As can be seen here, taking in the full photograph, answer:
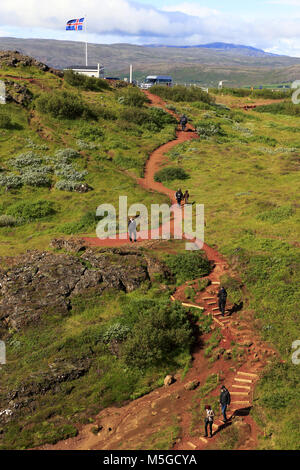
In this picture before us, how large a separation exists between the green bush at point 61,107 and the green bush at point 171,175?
15.7m

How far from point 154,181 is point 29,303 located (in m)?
21.3

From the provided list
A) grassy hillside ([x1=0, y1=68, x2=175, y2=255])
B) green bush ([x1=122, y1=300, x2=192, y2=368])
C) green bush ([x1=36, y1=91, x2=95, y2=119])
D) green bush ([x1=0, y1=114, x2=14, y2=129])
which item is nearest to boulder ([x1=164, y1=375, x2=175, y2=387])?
green bush ([x1=122, y1=300, x2=192, y2=368])

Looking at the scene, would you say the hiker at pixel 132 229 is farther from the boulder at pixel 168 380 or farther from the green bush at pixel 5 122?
the green bush at pixel 5 122

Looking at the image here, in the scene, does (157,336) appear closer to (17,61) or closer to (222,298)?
(222,298)

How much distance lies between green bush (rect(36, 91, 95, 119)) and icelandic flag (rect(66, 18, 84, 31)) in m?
23.8

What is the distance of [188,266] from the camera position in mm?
22656

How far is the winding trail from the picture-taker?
13898 mm

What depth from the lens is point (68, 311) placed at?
67.4 ft

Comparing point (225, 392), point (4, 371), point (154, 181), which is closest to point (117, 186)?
point (154, 181)

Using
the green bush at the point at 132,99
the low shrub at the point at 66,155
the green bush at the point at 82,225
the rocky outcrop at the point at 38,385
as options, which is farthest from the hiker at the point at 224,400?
the green bush at the point at 132,99

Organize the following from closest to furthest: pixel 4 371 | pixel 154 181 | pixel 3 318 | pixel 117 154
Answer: pixel 4 371 < pixel 3 318 < pixel 154 181 < pixel 117 154

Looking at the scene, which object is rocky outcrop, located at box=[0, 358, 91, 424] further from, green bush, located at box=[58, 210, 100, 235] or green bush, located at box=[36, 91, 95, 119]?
green bush, located at box=[36, 91, 95, 119]

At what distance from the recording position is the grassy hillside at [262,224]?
49.5 feet
